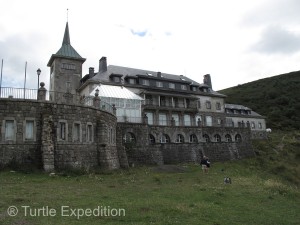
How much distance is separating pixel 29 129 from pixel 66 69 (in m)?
29.4

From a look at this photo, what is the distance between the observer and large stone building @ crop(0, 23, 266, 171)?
20.6m

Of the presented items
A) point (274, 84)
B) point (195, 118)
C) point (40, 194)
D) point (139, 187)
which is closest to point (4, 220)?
point (40, 194)

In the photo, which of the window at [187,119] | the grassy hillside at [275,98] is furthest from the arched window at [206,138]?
the grassy hillside at [275,98]

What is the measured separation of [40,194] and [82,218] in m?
4.24

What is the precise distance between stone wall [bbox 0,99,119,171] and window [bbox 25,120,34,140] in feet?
0.59

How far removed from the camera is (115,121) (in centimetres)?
3000

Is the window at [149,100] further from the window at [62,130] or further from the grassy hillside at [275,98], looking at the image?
the grassy hillside at [275,98]

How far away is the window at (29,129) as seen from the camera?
20.8 m

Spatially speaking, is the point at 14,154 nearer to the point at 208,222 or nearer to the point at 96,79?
the point at 208,222

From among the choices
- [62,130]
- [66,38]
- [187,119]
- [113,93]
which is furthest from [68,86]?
[62,130]

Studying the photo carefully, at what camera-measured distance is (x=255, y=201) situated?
Result: 1411cm

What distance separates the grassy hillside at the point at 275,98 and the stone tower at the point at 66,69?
193 feet

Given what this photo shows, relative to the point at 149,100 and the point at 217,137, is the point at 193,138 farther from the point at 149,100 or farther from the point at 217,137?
the point at 149,100

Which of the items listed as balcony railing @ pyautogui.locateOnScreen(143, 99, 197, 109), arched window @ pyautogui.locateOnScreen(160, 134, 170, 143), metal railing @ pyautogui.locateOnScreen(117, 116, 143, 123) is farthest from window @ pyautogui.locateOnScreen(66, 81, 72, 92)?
arched window @ pyautogui.locateOnScreen(160, 134, 170, 143)
